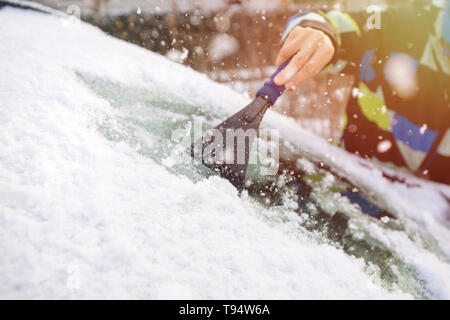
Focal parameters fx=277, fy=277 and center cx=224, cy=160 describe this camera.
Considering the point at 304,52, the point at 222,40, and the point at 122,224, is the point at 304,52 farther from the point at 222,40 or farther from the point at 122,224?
the point at 222,40

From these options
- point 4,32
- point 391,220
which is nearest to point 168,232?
point 391,220

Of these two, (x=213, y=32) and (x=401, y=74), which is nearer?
(x=401, y=74)

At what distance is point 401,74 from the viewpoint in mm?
1581

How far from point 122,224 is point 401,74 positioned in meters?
1.71

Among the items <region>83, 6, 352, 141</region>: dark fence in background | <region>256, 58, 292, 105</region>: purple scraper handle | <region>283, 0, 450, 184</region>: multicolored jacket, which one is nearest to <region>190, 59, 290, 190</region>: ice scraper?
<region>256, 58, 292, 105</region>: purple scraper handle

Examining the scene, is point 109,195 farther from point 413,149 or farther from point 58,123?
point 413,149

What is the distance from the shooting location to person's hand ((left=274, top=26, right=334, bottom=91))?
119 centimetres

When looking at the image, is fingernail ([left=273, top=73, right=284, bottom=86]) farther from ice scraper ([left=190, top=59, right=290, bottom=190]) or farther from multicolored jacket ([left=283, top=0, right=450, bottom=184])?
multicolored jacket ([left=283, top=0, right=450, bottom=184])

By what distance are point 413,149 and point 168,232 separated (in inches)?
62.3

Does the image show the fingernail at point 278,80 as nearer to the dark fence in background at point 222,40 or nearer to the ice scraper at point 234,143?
the ice scraper at point 234,143

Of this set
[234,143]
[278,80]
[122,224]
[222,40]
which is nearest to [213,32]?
[222,40]

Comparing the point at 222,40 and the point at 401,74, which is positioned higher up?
the point at 401,74

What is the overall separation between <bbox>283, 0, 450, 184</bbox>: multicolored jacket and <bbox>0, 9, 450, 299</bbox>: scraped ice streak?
0.93 metres

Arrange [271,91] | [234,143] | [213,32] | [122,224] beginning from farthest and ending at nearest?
[213,32]
[271,91]
[234,143]
[122,224]
